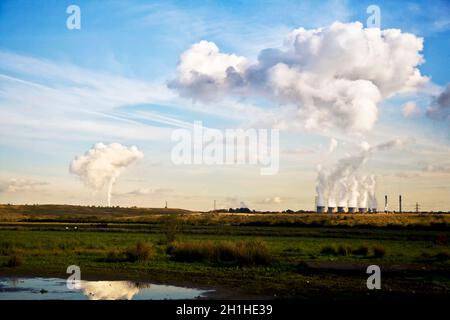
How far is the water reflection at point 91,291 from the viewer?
1962 cm

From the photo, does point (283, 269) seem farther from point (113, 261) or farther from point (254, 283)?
point (113, 261)

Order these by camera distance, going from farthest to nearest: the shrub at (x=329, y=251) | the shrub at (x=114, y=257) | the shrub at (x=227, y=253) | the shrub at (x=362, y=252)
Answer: the shrub at (x=329, y=251) < the shrub at (x=362, y=252) < the shrub at (x=114, y=257) < the shrub at (x=227, y=253)

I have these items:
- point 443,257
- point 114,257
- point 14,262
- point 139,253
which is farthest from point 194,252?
point 443,257

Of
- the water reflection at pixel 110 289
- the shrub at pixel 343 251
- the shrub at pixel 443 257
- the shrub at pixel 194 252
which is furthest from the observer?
the shrub at pixel 343 251

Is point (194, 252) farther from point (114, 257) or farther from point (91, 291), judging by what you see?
point (91, 291)

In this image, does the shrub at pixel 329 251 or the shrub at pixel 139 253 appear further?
the shrub at pixel 329 251

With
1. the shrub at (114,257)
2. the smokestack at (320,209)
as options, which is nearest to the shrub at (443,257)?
the shrub at (114,257)

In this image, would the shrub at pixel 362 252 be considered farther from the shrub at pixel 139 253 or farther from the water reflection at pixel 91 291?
the water reflection at pixel 91 291

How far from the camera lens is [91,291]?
21.0 metres

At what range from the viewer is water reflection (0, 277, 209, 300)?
1962 cm

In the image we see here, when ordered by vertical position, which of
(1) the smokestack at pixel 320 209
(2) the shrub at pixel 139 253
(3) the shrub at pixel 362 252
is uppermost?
(1) the smokestack at pixel 320 209

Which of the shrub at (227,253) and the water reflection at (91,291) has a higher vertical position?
the shrub at (227,253)
